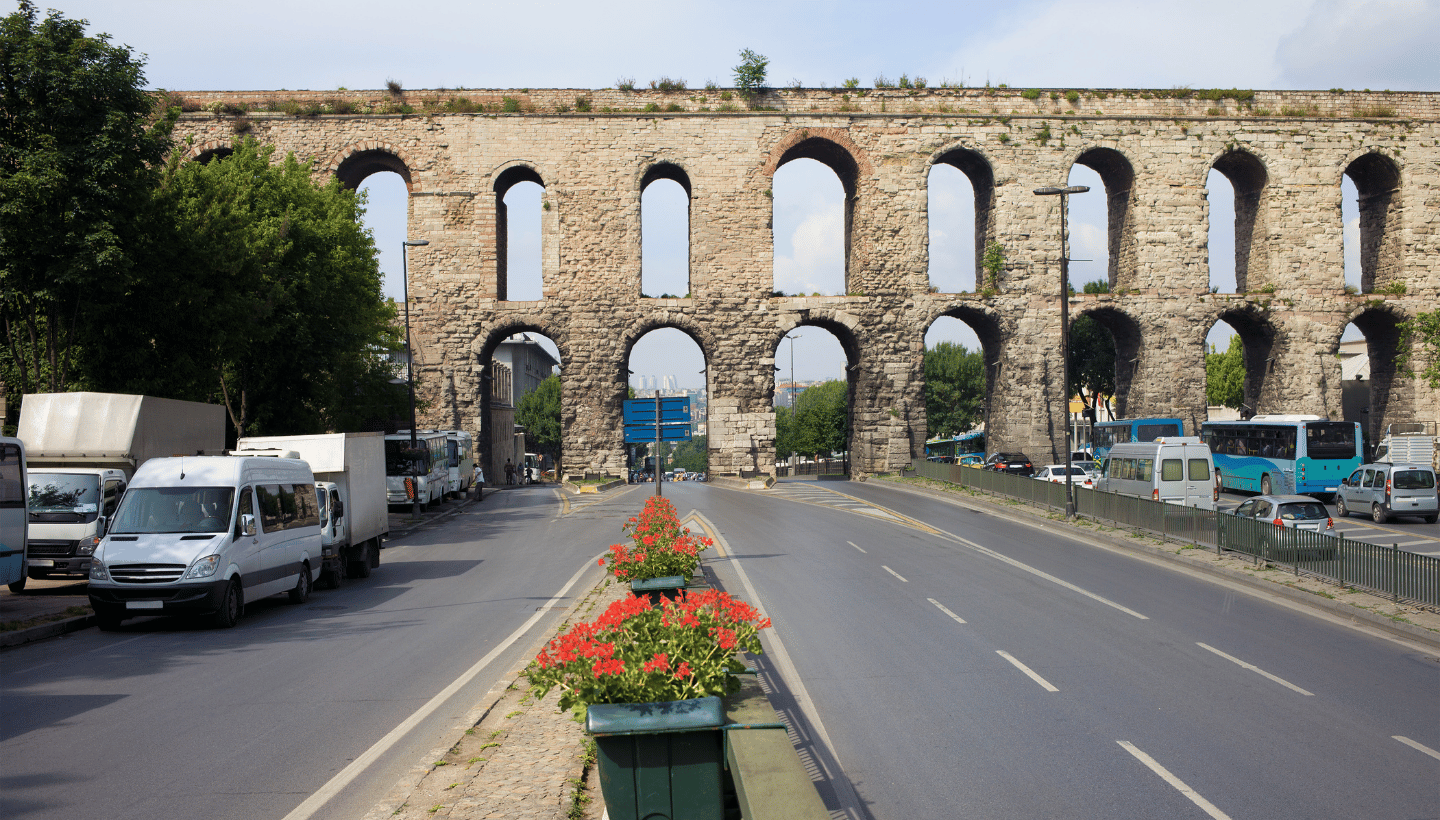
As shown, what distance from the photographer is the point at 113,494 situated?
18484 mm

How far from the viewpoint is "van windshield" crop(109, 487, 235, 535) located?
13688mm

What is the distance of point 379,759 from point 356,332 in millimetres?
28569

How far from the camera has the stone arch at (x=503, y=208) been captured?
47531 mm

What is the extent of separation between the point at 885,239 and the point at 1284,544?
3288 cm

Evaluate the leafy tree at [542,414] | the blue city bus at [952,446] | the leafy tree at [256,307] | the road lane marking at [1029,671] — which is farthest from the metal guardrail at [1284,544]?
the leafy tree at [542,414]

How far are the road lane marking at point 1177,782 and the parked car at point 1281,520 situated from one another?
38.1ft

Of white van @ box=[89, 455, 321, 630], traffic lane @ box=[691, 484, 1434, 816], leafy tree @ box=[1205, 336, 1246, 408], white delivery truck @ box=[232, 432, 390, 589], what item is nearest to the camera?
traffic lane @ box=[691, 484, 1434, 816]

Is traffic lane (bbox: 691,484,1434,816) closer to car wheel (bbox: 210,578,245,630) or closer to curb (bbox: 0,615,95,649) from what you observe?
car wheel (bbox: 210,578,245,630)

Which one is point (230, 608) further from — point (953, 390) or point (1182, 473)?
point (953, 390)

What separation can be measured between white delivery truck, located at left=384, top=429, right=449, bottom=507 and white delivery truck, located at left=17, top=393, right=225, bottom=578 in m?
13.4

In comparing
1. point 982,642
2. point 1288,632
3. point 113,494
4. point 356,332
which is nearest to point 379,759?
point 982,642

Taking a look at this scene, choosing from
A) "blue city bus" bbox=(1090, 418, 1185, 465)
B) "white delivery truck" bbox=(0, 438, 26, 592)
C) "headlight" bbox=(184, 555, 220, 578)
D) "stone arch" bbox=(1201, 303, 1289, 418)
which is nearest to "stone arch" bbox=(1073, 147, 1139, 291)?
"stone arch" bbox=(1201, 303, 1289, 418)

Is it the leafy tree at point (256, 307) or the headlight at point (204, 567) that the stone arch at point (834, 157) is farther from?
the headlight at point (204, 567)

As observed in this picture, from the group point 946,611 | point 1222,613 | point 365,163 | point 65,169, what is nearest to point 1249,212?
point 1222,613
